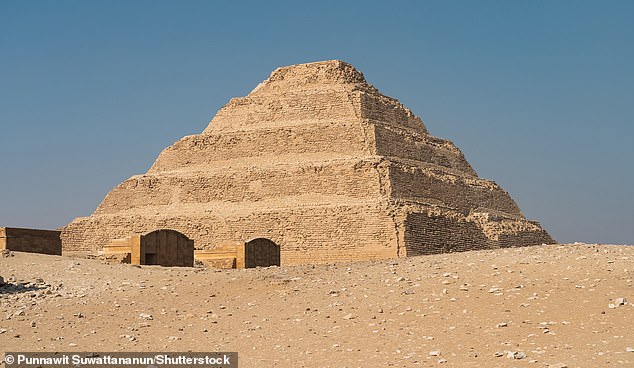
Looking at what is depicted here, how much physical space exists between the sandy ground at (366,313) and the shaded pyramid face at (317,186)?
19234 mm

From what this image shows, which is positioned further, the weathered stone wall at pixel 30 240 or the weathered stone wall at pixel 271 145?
the weathered stone wall at pixel 271 145

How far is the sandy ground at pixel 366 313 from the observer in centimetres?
1174

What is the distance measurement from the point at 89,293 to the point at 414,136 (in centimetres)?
3070

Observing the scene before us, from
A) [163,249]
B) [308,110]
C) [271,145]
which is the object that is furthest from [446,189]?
[163,249]

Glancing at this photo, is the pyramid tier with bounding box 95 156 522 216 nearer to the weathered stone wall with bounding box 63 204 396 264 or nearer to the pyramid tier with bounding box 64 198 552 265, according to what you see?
the pyramid tier with bounding box 64 198 552 265

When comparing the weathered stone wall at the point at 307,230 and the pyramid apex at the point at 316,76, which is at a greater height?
the pyramid apex at the point at 316,76

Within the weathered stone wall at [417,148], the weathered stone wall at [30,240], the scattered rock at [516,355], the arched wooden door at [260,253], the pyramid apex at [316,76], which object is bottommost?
the scattered rock at [516,355]

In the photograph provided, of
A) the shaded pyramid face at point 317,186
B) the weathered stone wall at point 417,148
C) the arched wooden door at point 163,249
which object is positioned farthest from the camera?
the weathered stone wall at point 417,148

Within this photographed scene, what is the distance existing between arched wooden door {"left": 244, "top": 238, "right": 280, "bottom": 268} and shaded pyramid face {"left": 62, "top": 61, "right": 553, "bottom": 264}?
289 inches

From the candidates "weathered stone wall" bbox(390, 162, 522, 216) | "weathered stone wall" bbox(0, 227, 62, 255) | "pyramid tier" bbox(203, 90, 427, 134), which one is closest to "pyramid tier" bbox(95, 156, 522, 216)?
"weathered stone wall" bbox(390, 162, 522, 216)

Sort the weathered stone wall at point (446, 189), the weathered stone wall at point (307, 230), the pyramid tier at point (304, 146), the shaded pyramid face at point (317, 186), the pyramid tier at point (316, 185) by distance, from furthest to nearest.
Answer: the pyramid tier at point (304, 146)
the weathered stone wall at point (446, 189)
the pyramid tier at point (316, 185)
the shaded pyramid face at point (317, 186)
the weathered stone wall at point (307, 230)

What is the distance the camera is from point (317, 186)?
40844mm

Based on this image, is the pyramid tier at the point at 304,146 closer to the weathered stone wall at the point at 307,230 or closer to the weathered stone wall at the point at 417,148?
the weathered stone wall at the point at 417,148

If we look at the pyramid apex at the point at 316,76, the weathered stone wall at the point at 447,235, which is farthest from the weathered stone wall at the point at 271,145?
the weathered stone wall at the point at 447,235
